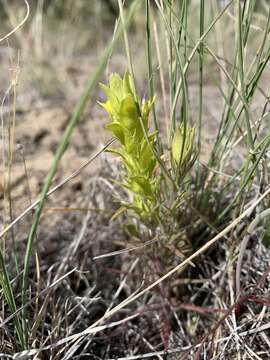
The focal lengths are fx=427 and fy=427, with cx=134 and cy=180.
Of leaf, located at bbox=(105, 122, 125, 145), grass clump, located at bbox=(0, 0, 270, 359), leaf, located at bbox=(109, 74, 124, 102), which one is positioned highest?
leaf, located at bbox=(109, 74, 124, 102)

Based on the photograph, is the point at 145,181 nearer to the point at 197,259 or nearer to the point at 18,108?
the point at 197,259

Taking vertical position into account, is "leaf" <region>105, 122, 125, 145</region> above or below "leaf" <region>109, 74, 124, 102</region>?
below

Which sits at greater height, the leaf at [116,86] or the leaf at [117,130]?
the leaf at [116,86]

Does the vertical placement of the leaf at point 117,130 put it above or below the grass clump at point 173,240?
above

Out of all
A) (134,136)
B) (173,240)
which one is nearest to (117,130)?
(134,136)

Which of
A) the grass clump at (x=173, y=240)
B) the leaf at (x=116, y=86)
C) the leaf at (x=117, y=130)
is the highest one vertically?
the leaf at (x=116, y=86)

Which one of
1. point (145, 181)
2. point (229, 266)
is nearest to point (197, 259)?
point (229, 266)

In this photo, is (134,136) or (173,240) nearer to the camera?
(134,136)

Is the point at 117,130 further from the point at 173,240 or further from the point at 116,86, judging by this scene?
the point at 173,240
